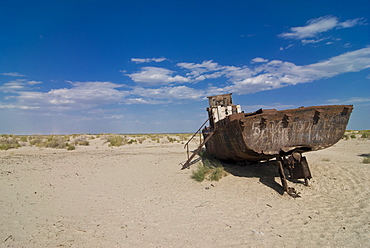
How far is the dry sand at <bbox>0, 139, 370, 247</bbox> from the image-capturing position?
381 centimetres

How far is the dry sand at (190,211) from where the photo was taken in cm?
381

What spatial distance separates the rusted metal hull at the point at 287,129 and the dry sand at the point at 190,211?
101 centimetres

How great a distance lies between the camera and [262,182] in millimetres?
6707

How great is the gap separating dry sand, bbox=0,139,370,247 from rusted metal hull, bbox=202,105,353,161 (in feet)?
3.30

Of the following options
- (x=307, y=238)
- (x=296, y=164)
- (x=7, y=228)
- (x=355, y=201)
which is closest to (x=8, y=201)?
(x=7, y=228)

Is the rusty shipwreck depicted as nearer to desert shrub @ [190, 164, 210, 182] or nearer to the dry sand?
the dry sand

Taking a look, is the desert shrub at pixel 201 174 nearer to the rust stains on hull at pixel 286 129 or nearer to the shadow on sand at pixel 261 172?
Result: the shadow on sand at pixel 261 172

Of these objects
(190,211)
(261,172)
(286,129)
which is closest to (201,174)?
(261,172)

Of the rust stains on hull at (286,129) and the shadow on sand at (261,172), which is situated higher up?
the rust stains on hull at (286,129)

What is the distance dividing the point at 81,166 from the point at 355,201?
10.5 metres

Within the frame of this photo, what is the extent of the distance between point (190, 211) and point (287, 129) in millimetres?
3327

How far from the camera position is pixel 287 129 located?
6367mm

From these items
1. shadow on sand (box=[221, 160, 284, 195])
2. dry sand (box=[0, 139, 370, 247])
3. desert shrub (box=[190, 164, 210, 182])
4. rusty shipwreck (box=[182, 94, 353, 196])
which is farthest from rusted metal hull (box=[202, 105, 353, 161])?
desert shrub (box=[190, 164, 210, 182])

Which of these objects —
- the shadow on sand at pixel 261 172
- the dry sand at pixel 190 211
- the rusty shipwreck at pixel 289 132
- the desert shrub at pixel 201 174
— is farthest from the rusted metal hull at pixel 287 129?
the desert shrub at pixel 201 174
